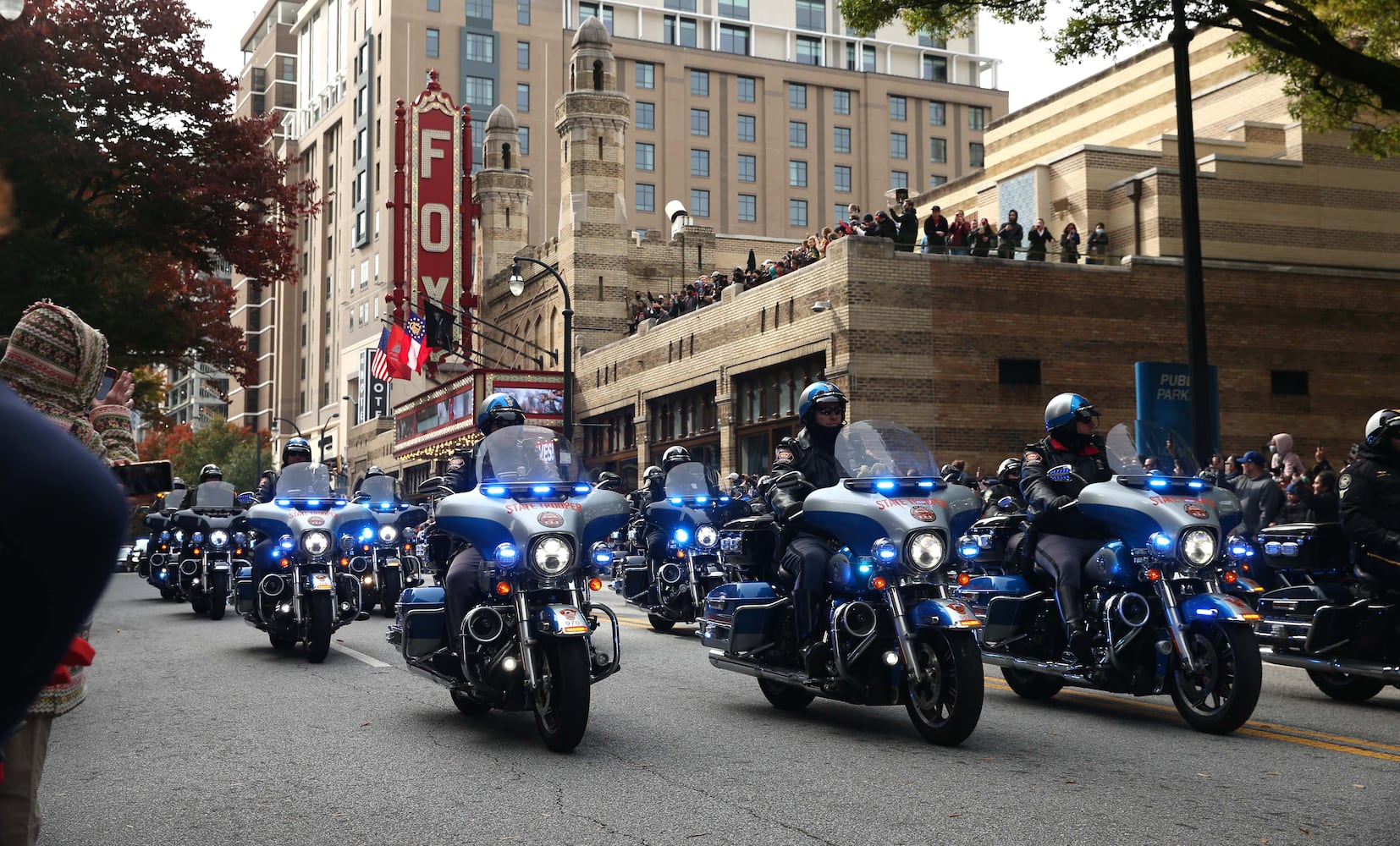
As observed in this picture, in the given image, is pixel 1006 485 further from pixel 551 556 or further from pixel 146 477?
pixel 146 477

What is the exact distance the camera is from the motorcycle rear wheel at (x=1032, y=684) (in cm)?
Result: 956

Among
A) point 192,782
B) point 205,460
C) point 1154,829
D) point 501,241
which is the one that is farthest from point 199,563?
point 205,460

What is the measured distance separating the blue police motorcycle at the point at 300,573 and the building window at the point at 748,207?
72405 millimetres

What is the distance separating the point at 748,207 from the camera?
277ft

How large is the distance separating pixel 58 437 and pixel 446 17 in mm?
85395

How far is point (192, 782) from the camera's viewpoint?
6.65 meters

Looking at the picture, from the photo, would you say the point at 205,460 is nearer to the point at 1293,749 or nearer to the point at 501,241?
the point at 501,241

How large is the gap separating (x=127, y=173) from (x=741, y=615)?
48.1 feet

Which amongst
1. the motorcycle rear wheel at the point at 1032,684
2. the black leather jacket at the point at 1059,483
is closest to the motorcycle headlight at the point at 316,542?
the motorcycle rear wheel at the point at 1032,684

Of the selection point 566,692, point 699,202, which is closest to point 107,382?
point 566,692

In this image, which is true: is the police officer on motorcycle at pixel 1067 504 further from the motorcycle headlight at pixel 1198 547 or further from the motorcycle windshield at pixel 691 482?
the motorcycle windshield at pixel 691 482

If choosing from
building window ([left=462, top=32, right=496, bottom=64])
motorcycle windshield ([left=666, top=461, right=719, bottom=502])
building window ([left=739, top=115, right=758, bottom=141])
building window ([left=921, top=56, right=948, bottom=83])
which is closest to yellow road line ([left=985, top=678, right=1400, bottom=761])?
motorcycle windshield ([left=666, top=461, right=719, bottom=502])

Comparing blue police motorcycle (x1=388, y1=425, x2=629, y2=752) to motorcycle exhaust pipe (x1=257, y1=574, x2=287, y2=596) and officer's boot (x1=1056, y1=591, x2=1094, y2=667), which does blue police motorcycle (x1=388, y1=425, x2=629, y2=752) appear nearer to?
officer's boot (x1=1056, y1=591, x2=1094, y2=667)

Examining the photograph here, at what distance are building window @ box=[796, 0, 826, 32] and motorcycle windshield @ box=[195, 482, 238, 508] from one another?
78806mm
